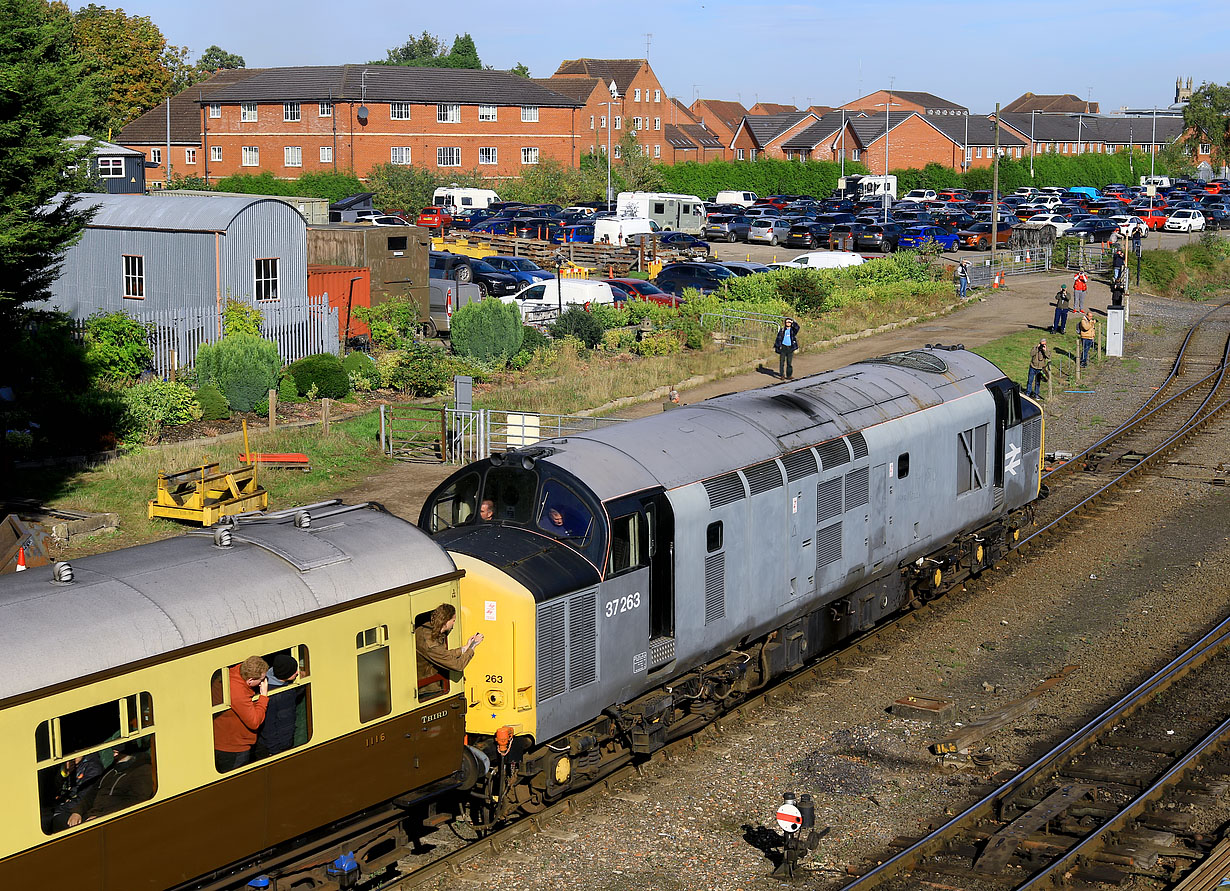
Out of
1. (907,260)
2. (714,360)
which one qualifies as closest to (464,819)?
(714,360)

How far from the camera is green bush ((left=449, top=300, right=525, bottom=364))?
35219 mm

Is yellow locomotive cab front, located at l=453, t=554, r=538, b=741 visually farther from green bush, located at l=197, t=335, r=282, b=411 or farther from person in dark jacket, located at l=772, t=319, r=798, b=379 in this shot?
person in dark jacket, located at l=772, t=319, r=798, b=379

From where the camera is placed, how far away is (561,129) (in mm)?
98688

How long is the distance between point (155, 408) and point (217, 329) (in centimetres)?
440

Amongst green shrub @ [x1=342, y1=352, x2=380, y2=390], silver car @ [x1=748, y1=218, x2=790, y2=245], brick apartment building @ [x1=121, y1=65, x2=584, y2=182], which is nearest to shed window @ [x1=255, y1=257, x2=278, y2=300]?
green shrub @ [x1=342, y1=352, x2=380, y2=390]

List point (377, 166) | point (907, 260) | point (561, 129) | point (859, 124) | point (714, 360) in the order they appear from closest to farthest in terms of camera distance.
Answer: point (714, 360) → point (907, 260) → point (377, 166) → point (561, 129) → point (859, 124)

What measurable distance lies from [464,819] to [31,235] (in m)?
10.3

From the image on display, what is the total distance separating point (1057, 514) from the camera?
25406mm

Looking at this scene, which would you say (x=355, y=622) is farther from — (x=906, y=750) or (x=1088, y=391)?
(x=1088, y=391)

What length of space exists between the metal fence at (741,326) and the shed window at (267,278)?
12523 mm

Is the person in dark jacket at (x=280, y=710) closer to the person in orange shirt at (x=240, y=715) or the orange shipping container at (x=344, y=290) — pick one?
the person in orange shirt at (x=240, y=715)

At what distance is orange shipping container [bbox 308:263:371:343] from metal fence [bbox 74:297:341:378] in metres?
1.48

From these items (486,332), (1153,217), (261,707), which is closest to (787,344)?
(486,332)

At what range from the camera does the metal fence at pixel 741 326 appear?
133 feet
